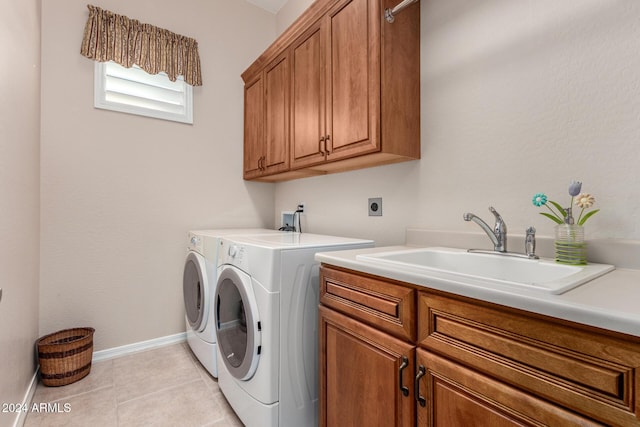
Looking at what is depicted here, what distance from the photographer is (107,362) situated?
6.94ft

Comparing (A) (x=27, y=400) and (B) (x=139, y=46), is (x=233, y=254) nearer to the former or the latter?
(A) (x=27, y=400)

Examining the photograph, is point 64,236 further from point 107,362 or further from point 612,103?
point 612,103

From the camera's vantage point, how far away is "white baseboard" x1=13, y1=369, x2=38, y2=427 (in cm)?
141

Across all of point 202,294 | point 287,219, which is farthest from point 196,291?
point 287,219

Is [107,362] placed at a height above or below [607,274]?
below

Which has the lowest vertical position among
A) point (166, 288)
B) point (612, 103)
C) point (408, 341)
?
point (166, 288)

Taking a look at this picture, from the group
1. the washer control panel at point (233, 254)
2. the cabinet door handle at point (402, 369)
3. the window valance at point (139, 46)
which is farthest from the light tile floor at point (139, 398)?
the window valance at point (139, 46)

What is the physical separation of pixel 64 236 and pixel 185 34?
1827 millimetres

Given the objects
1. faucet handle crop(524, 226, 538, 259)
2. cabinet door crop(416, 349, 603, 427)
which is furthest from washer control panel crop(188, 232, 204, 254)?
faucet handle crop(524, 226, 538, 259)

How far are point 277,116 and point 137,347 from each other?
207 cm

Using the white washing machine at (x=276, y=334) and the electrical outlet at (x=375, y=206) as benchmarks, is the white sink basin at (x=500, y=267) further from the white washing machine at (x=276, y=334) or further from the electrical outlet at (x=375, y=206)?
the electrical outlet at (x=375, y=206)

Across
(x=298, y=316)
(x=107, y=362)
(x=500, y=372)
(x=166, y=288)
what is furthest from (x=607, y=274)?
(x=107, y=362)

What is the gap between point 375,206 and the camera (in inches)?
72.8

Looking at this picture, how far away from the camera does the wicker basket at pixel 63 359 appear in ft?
5.85
